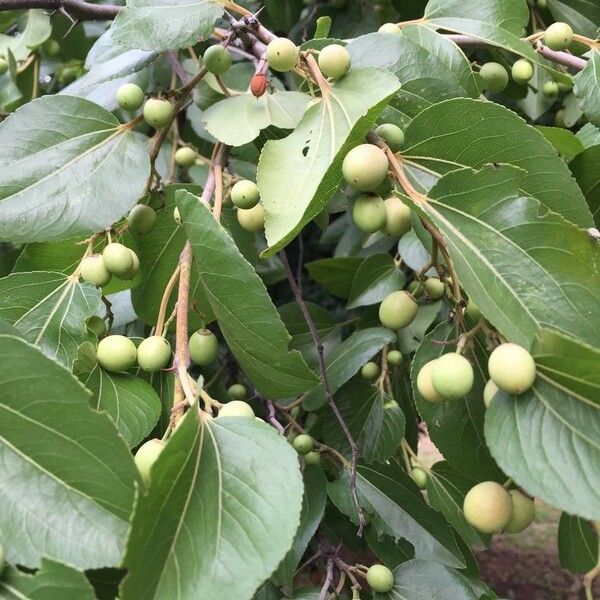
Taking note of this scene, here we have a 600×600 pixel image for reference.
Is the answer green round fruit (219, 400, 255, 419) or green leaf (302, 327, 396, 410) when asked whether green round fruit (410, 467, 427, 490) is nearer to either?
green leaf (302, 327, 396, 410)

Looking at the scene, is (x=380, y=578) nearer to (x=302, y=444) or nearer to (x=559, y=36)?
(x=302, y=444)

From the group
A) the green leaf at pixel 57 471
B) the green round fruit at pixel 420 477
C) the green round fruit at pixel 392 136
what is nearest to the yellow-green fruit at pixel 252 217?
the green round fruit at pixel 392 136

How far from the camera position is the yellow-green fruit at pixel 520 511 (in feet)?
2.66

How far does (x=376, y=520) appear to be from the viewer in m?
1.27

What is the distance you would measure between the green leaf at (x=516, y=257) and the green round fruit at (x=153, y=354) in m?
0.34

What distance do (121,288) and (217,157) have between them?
0.26 metres

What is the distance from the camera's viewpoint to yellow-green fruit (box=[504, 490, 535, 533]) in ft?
2.66

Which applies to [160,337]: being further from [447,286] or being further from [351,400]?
[351,400]

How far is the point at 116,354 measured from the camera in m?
0.86

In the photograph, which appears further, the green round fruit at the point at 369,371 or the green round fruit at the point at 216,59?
the green round fruit at the point at 369,371

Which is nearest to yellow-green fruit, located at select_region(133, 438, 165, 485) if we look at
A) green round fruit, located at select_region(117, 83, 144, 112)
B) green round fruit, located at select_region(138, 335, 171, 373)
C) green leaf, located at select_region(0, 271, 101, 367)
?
green round fruit, located at select_region(138, 335, 171, 373)

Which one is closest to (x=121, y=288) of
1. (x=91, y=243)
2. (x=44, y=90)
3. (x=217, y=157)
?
(x=91, y=243)

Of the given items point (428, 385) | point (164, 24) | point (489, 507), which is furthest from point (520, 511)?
point (164, 24)

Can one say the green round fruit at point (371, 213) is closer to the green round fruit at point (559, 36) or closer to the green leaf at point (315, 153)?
the green leaf at point (315, 153)
